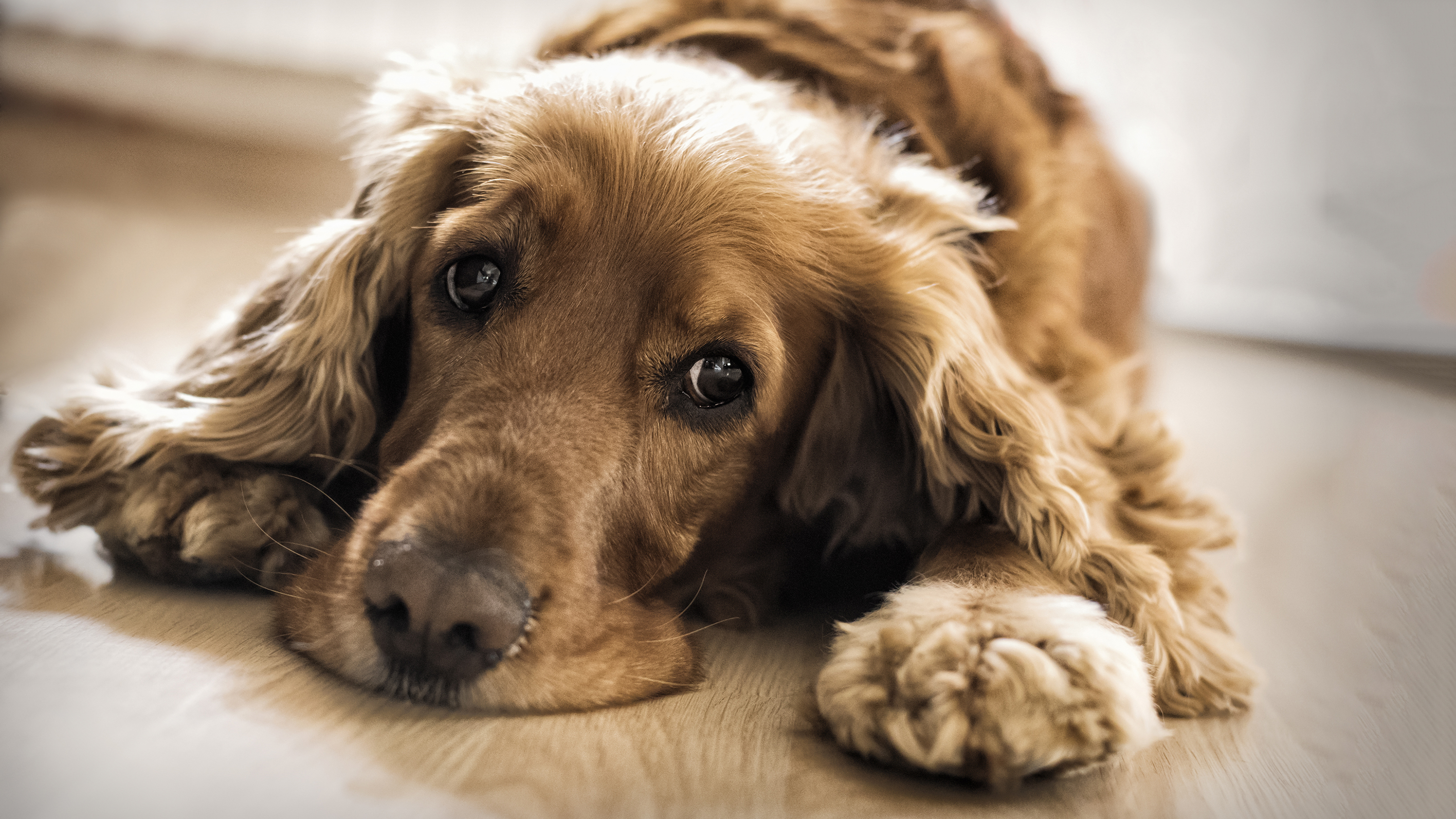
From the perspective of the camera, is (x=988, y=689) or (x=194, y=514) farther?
(x=194, y=514)

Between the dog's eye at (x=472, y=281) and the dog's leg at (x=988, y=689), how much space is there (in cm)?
80

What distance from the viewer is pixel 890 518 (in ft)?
6.71

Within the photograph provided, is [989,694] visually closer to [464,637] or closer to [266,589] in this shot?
[464,637]

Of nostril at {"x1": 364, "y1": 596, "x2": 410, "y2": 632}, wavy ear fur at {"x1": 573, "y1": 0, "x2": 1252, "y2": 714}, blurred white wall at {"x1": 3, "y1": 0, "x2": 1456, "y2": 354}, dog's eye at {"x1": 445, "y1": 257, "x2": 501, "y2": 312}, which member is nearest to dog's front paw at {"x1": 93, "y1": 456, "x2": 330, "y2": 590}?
nostril at {"x1": 364, "y1": 596, "x2": 410, "y2": 632}

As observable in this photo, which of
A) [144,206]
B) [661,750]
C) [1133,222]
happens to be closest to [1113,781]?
[661,750]

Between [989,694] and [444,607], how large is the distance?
2.36 ft

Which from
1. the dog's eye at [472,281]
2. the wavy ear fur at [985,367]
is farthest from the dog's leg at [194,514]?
the wavy ear fur at [985,367]

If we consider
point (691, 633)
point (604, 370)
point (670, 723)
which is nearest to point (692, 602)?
point (691, 633)

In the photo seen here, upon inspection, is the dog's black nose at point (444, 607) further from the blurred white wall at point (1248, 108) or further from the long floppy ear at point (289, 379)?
the blurred white wall at point (1248, 108)

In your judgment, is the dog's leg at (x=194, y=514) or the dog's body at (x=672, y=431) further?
the dog's leg at (x=194, y=514)

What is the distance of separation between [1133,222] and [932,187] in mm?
1327

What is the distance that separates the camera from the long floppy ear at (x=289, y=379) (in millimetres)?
1906

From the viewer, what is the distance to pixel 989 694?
1385 millimetres

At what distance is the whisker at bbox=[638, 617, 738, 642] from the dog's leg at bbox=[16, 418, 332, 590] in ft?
1.85
